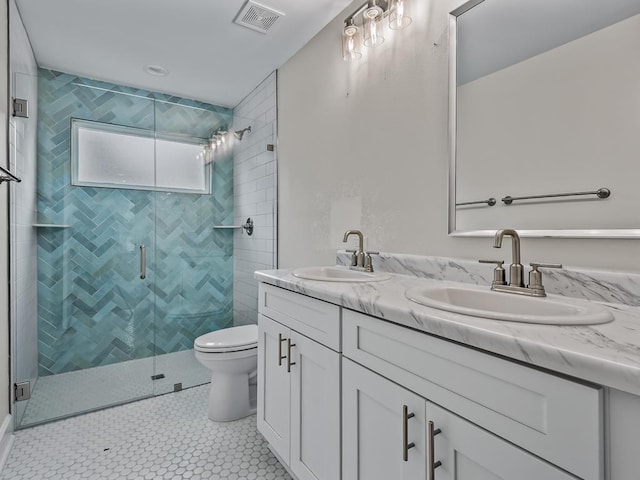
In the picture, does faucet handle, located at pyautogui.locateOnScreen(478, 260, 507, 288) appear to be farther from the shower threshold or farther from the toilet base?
the shower threshold

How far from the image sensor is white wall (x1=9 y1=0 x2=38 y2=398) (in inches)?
76.6

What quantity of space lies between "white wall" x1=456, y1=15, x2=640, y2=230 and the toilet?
1411 mm

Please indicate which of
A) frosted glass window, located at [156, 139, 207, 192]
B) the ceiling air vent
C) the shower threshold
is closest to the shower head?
frosted glass window, located at [156, 139, 207, 192]

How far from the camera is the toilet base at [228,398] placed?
2.02m

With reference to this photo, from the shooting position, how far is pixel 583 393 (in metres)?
0.57

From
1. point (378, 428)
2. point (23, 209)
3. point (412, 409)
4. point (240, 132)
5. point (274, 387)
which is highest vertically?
point (240, 132)

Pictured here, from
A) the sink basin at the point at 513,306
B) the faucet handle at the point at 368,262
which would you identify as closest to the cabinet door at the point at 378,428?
the sink basin at the point at 513,306

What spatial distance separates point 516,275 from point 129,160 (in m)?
2.74

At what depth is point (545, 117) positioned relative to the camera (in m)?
1.14

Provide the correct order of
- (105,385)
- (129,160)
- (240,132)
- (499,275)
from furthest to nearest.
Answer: (240,132) → (129,160) → (105,385) → (499,275)

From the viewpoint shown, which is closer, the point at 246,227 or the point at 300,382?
the point at 300,382

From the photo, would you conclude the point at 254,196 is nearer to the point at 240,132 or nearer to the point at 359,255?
the point at 240,132

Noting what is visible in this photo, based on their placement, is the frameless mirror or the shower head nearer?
the frameless mirror

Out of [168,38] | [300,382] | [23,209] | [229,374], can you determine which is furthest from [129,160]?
[300,382]
